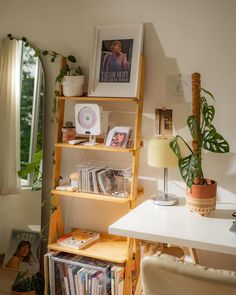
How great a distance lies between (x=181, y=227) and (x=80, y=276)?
0.77m

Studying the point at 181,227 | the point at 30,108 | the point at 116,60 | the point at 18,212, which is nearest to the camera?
the point at 181,227

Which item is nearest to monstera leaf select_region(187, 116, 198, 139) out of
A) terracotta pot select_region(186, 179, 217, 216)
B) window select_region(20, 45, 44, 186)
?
terracotta pot select_region(186, 179, 217, 216)

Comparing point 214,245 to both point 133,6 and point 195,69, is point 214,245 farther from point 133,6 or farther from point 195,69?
point 133,6

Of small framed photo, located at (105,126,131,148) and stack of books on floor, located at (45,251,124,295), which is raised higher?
small framed photo, located at (105,126,131,148)

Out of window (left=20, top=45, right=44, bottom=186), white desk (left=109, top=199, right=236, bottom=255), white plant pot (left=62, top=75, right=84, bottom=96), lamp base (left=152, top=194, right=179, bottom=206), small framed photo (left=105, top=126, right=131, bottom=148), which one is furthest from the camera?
window (left=20, top=45, right=44, bottom=186)

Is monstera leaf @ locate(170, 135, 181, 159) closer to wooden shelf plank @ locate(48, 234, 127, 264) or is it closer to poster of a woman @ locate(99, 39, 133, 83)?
poster of a woman @ locate(99, 39, 133, 83)

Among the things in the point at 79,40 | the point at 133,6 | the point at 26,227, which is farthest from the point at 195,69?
the point at 26,227

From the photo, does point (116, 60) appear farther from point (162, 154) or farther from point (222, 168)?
point (222, 168)

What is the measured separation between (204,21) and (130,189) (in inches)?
40.9

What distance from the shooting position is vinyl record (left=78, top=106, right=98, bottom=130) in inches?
93.4

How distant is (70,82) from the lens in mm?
2395

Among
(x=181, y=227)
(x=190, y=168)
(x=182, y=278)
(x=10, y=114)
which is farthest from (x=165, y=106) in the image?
(x=182, y=278)

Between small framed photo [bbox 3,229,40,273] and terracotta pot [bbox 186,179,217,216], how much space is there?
122cm

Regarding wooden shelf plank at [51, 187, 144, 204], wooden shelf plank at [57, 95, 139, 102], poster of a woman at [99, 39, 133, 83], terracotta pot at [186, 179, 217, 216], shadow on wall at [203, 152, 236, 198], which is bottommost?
wooden shelf plank at [51, 187, 144, 204]
